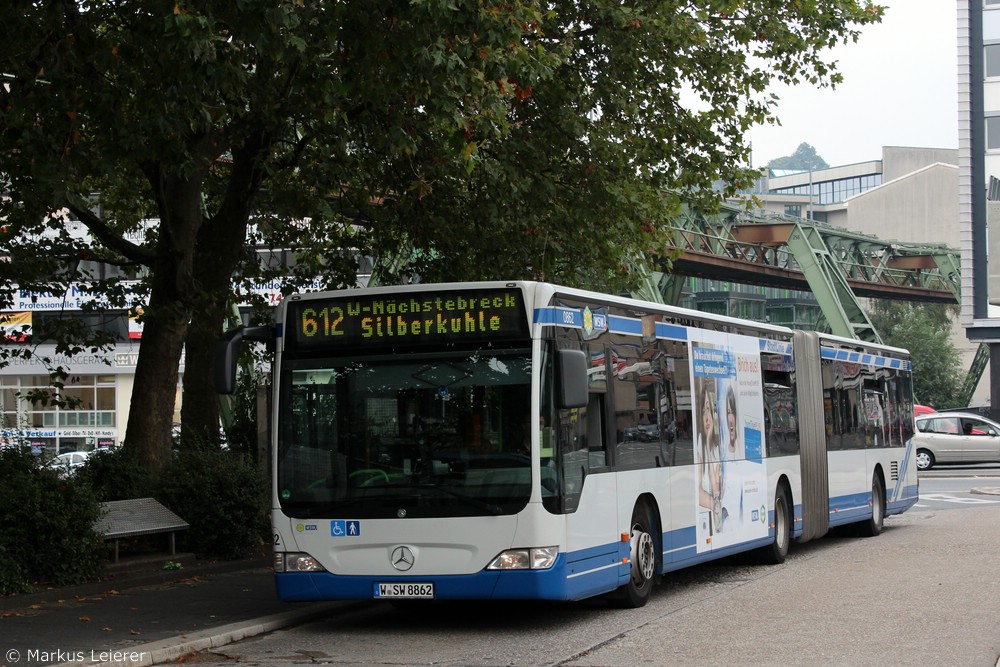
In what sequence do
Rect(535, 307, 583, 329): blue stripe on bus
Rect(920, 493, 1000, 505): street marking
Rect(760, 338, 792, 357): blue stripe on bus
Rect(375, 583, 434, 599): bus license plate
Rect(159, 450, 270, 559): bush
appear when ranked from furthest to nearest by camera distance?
Rect(920, 493, 1000, 505): street marking, Rect(760, 338, 792, 357): blue stripe on bus, Rect(159, 450, 270, 559): bush, Rect(535, 307, 583, 329): blue stripe on bus, Rect(375, 583, 434, 599): bus license plate

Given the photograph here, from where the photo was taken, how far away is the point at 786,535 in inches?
641

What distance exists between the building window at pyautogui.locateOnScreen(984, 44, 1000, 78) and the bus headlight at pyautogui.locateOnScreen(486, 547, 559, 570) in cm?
5288

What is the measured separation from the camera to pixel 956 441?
3950 cm

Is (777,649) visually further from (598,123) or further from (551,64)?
(598,123)

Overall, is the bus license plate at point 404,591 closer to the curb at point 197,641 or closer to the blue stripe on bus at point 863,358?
the curb at point 197,641

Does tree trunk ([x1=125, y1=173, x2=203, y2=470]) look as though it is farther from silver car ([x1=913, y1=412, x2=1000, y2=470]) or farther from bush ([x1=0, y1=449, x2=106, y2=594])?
silver car ([x1=913, y1=412, x2=1000, y2=470])

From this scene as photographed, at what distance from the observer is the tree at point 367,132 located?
11.5 metres

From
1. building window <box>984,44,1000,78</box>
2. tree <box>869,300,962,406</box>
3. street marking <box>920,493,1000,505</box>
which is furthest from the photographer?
tree <box>869,300,962,406</box>

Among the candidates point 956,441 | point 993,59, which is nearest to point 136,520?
point 956,441

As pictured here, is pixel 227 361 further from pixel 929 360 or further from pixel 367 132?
pixel 929 360

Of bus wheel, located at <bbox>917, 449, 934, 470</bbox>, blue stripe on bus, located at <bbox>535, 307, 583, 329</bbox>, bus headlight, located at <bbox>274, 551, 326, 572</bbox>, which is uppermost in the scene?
blue stripe on bus, located at <bbox>535, 307, 583, 329</bbox>

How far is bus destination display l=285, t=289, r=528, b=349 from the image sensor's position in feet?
34.1

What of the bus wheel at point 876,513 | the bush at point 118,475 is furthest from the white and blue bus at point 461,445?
the bus wheel at point 876,513

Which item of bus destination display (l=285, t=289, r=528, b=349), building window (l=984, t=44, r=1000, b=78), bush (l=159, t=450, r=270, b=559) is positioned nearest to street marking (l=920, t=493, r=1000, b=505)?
bush (l=159, t=450, r=270, b=559)
